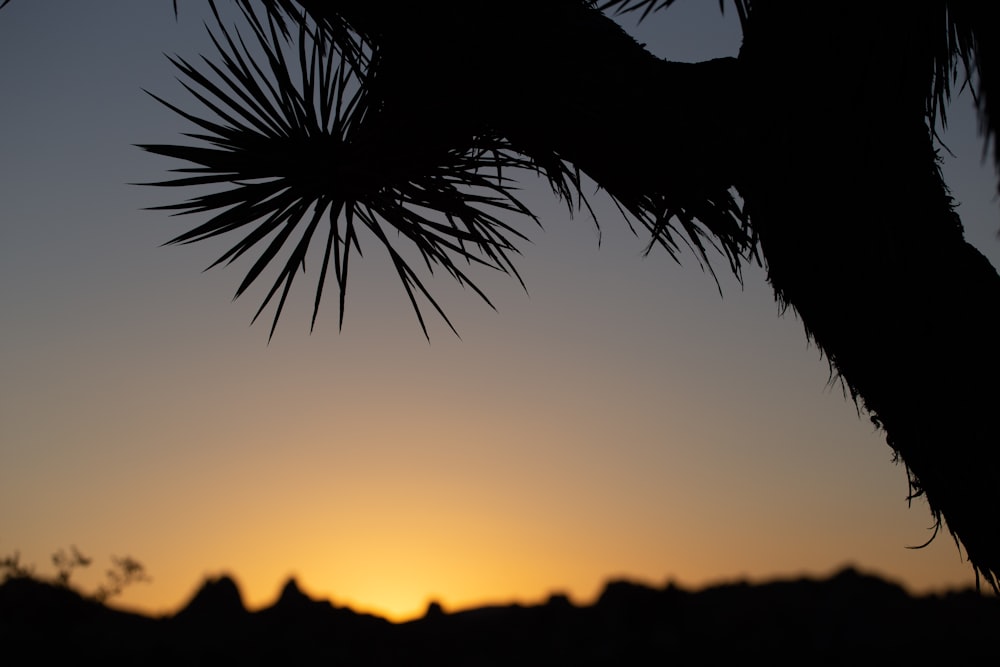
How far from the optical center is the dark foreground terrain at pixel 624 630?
32.7m

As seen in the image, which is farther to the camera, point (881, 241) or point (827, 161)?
point (827, 161)

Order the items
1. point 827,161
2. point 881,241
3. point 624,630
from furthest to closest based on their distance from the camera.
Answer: point 624,630, point 827,161, point 881,241

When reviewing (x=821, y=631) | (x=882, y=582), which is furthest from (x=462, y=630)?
(x=882, y=582)

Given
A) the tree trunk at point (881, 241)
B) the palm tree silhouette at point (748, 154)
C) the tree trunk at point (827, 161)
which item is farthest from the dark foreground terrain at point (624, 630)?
the tree trunk at point (881, 241)

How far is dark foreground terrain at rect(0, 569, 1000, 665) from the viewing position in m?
32.7

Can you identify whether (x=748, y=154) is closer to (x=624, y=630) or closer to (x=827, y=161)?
(x=827, y=161)

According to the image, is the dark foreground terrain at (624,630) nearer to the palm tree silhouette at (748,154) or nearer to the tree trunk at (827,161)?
Result: the palm tree silhouette at (748,154)

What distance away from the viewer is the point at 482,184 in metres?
3.61

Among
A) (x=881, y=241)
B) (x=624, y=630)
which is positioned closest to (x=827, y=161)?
(x=881, y=241)

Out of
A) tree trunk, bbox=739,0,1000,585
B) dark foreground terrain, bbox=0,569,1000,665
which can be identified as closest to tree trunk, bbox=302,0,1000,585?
tree trunk, bbox=739,0,1000,585

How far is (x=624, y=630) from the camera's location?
38125mm

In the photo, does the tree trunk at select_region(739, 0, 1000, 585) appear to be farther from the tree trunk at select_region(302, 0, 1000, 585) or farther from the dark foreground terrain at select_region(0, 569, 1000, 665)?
the dark foreground terrain at select_region(0, 569, 1000, 665)

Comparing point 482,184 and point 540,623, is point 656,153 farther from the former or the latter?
point 540,623

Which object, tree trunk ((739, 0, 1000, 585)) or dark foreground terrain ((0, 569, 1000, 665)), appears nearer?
tree trunk ((739, 0, 1000, 585))
